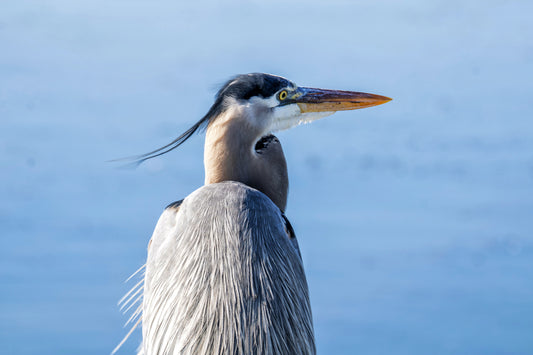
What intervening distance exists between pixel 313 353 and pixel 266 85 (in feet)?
4.34

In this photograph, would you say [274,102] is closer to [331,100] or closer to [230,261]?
[331,100]

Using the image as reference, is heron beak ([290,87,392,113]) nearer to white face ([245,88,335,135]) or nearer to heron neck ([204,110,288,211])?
white face ([245,88,335,135])

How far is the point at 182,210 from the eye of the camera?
2633 millimetres

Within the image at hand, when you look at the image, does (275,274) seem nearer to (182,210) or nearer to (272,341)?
(272,341)

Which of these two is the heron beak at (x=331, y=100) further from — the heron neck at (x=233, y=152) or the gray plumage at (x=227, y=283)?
the gray plumage at (x=227, y=283)

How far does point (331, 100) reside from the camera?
11.2ft

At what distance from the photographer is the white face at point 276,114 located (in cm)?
301

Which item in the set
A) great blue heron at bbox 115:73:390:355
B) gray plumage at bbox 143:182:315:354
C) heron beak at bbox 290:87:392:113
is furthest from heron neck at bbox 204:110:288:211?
heron beak at bbox 290:87:392:113

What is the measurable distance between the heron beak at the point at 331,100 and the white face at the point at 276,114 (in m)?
0.03

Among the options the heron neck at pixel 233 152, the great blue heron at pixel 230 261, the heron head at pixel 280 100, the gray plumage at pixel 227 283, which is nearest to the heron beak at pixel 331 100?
the heron head at pixel 280 100

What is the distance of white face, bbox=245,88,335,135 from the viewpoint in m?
3.01

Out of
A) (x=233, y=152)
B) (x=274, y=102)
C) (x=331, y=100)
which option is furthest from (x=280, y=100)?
(x=233, y=152)

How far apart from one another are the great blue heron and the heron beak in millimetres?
340

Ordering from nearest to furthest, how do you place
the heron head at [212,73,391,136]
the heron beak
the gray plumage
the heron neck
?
1. the gray plumage
2. the heron neck
3. the heron head at [212,73,391,136]
4. the heron beak
